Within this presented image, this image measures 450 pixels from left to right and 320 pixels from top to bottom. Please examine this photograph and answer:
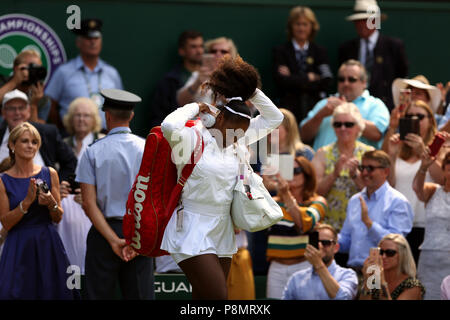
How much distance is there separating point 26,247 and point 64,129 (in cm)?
237

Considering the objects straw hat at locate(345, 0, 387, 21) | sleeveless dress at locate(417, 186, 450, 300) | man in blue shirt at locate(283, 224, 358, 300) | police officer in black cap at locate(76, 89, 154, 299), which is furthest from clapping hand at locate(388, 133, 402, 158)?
police officer in black cap at locate(76, 89, 154, 299)

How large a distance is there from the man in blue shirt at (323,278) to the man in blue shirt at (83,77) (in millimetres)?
3034

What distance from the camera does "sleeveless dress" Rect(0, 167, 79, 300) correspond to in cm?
704

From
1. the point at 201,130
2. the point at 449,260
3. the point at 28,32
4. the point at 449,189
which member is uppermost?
the point at 28,32

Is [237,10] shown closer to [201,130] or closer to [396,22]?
[396,22]

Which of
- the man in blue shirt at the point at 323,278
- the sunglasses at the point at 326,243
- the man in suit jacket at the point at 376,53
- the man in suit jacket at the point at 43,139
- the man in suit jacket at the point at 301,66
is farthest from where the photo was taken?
the man in suit jacket at the point at 376,53

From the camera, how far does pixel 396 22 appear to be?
1073 cm

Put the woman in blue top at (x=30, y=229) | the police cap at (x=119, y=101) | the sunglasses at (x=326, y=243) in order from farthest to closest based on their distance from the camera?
1. the sunglasses at (x=326, y=243)
2. the woman in blue top at (x=30, y=229)
3. the police cap at (x=119, y=101)

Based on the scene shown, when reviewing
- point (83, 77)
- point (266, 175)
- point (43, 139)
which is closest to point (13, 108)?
point (43, 139)

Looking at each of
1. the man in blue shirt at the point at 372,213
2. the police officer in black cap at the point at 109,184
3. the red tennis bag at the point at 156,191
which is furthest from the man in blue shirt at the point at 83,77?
the red tennis bag at the point at 156,191

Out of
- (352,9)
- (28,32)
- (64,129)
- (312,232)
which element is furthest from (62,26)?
(312,232)

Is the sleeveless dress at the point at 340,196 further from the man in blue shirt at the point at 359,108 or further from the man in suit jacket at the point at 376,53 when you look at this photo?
the man in suit jacket at the point at 376,53

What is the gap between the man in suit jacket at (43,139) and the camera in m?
7.73
